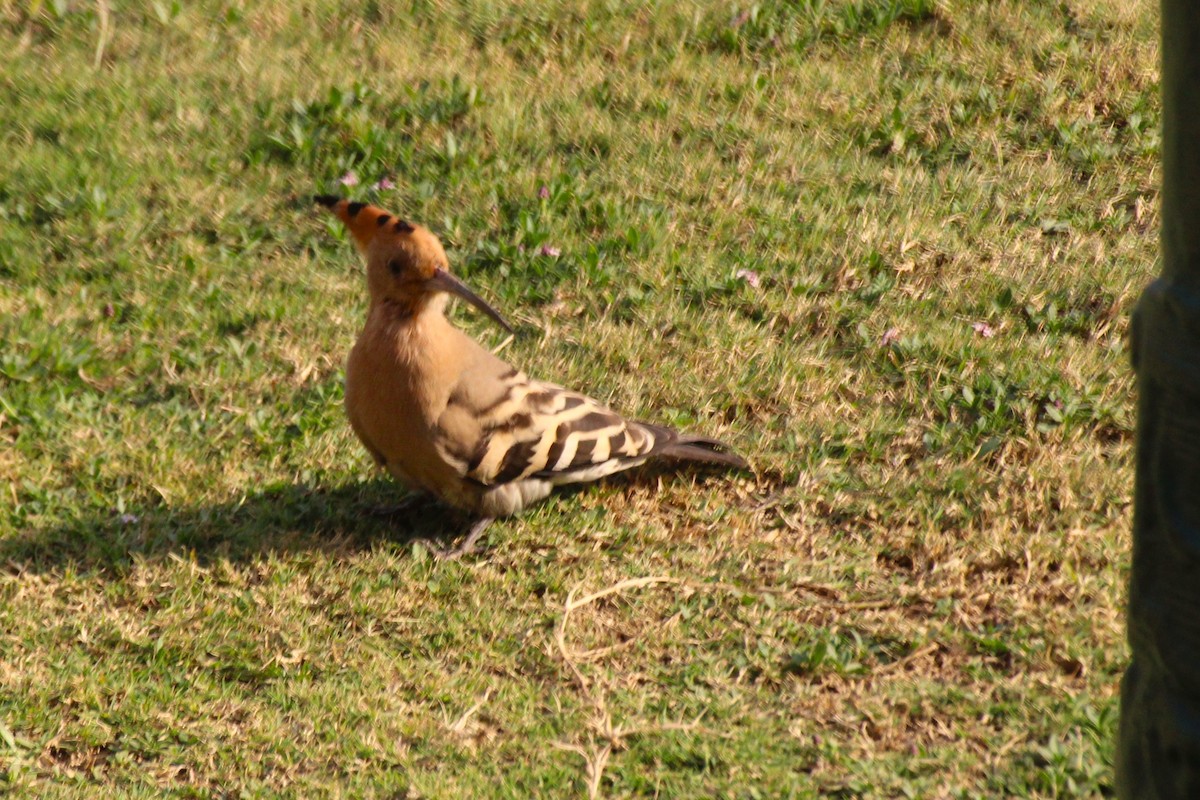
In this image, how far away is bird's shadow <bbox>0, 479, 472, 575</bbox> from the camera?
409 centimetres

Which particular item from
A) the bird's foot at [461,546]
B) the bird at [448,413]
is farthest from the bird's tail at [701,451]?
the bird's foot at [461,546]

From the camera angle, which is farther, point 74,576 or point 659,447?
point 659,447

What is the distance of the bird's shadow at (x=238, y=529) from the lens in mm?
4086

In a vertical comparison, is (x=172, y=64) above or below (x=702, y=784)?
above

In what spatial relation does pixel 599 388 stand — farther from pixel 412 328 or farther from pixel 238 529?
pixel 238 529

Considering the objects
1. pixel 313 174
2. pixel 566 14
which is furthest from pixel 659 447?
pixel 566 14

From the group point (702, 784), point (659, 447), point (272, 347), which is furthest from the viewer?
point (272, 347)

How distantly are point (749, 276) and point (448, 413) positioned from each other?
158 cm

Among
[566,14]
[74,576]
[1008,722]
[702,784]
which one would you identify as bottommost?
[74,576]

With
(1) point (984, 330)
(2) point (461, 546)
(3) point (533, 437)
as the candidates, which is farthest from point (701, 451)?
(1) point (984, 330)

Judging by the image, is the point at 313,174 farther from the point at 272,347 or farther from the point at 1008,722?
the point at 1008,722

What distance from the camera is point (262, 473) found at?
14.6ft

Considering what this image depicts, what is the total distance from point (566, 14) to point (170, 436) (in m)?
3.06

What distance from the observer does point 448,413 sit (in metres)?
4.06
